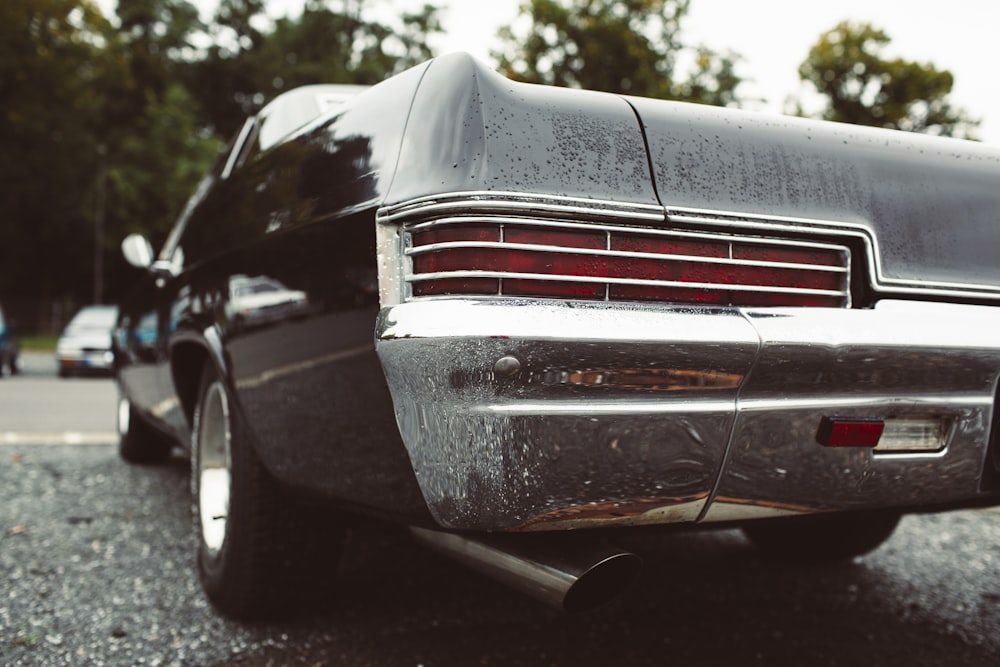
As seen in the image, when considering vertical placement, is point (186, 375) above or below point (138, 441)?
above

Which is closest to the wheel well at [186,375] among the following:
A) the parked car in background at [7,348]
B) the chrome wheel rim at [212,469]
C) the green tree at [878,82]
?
the chrome wheel rim at [212,469]

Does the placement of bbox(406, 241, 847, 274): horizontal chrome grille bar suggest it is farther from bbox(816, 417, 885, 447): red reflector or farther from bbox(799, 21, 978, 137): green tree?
bbox(799, 21, 978, 137): green tree

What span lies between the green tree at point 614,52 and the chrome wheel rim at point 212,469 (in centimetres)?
2133

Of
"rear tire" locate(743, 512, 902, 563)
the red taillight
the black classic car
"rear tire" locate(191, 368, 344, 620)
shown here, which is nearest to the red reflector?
the black classic car

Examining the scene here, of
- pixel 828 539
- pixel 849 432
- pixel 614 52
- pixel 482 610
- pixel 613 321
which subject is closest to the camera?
pixel 613 321

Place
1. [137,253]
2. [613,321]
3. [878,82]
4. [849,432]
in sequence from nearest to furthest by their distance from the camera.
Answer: [613,321], [849,432], [137,253], [878,82]

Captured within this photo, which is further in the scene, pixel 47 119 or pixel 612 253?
pixel 47 119

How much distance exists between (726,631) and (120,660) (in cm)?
163

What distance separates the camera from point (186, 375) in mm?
2988

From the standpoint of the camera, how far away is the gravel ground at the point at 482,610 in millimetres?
2275

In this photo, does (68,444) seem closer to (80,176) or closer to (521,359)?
(521,359)

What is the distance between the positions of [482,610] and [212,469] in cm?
94

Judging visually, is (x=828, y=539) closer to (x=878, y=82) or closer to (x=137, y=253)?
(x=137, y=253)

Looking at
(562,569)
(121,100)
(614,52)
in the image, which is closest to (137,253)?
(562,569)
